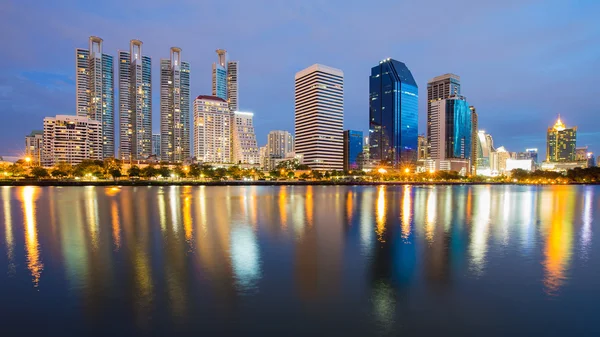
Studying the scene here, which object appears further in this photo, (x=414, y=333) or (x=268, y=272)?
(x=268, y=272)

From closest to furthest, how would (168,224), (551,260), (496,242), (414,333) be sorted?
(414,333), (551,260), (496,242), (168,224)

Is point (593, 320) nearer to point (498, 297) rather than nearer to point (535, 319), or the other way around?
point (535, 319)

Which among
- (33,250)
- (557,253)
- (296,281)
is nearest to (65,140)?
(33,250)

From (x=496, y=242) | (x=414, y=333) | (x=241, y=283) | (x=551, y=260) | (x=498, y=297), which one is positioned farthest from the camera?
(x=496, y=242)

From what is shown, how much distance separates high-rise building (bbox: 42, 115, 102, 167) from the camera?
169 meters

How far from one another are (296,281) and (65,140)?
655ft

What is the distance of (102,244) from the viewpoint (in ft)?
64.7

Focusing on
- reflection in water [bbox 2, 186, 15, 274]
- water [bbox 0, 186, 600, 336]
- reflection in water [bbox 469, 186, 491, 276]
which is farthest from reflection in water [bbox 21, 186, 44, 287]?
reflection in water [bbox 469, 186, 491, 276]

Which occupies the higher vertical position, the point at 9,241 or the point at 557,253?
the point at 9,241

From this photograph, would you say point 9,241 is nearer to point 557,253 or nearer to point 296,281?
point 296,281

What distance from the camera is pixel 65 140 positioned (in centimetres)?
17025

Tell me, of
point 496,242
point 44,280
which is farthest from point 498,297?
point 44,280

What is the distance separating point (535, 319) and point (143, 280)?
559 inches

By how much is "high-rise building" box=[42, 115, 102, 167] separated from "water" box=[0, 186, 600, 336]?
176 metres
